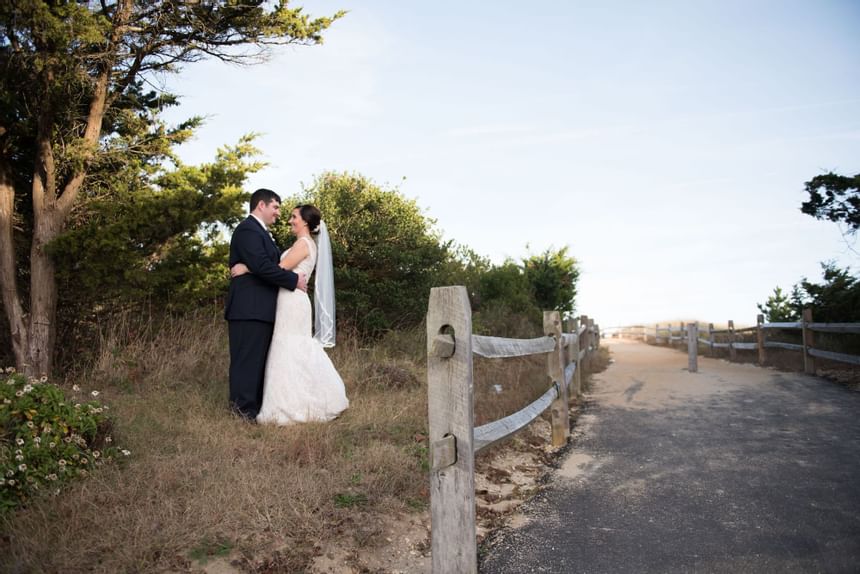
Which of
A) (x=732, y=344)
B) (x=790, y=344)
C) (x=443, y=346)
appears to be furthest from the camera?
(x=732, y=344)

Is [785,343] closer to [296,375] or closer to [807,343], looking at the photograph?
[807,343]

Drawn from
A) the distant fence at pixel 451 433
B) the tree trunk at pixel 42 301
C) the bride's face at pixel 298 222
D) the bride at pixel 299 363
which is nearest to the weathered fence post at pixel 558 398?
the bride at pixel 299 363

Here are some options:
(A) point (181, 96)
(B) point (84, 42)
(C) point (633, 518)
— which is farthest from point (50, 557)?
(A) point (181, 96)

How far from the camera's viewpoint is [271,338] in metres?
6.30

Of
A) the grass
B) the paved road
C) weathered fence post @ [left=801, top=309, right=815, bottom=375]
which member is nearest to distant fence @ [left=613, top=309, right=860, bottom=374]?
weathered fence post @ [left=801, top=309, right=815, bottom=375]

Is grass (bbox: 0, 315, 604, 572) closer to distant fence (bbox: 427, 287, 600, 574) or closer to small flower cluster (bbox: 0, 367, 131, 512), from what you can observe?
small flower cluster (bbox: 0, 367, 131, 512)

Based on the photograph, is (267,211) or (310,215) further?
(310,215)

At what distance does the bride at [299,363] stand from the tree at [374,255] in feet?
18.1

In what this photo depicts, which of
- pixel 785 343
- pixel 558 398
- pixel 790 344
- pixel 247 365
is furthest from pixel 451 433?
pixel 785 343

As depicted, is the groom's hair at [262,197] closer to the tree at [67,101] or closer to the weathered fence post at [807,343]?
the tree at [67,101]

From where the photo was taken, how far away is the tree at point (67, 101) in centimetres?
951

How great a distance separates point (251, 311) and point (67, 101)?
6900 millimetres

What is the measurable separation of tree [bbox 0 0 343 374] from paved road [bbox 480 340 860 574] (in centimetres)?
826

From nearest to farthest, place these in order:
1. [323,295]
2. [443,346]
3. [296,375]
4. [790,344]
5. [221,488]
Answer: [443,346] < [221,488] < [296,375] < [323,295] < [790,344]
